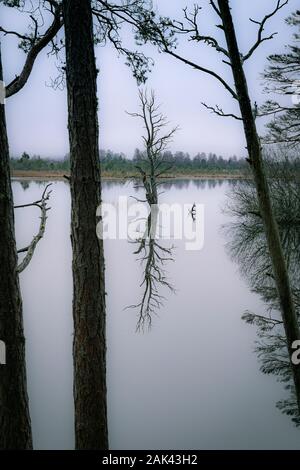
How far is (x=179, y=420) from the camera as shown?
27.2ft

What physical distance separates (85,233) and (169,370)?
8031 mm

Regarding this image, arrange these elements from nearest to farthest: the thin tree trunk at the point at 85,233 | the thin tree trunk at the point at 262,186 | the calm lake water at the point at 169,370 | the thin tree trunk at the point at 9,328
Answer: the thin tree trunk at the point at 9,328 < the thin tree trunk at the point at 85,233 < the thin tree trunk at the point at 262,186 < the calm lake water at the point at 169,370

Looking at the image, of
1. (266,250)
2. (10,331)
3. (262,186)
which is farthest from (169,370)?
(10,331)

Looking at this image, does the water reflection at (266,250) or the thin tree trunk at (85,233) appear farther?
the water reflection at (266,250)

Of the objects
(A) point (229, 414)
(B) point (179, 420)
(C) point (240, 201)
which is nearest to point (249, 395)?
(A) point (229, 414)

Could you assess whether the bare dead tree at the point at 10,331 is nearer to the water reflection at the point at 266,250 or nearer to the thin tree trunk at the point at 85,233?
the thin tree trunk at the point at 85,233

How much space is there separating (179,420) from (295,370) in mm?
4888

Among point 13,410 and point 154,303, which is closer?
point 13,410

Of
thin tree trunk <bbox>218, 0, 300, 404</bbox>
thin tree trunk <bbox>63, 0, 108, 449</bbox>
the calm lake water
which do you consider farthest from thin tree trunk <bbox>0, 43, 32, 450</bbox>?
the calm lake water

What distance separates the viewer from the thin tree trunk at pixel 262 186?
3795mm

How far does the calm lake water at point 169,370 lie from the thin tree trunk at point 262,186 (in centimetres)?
443

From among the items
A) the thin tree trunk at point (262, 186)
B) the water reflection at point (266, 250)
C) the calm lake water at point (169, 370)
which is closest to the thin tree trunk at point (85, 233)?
the thin tree trunk at point (262, 186)
